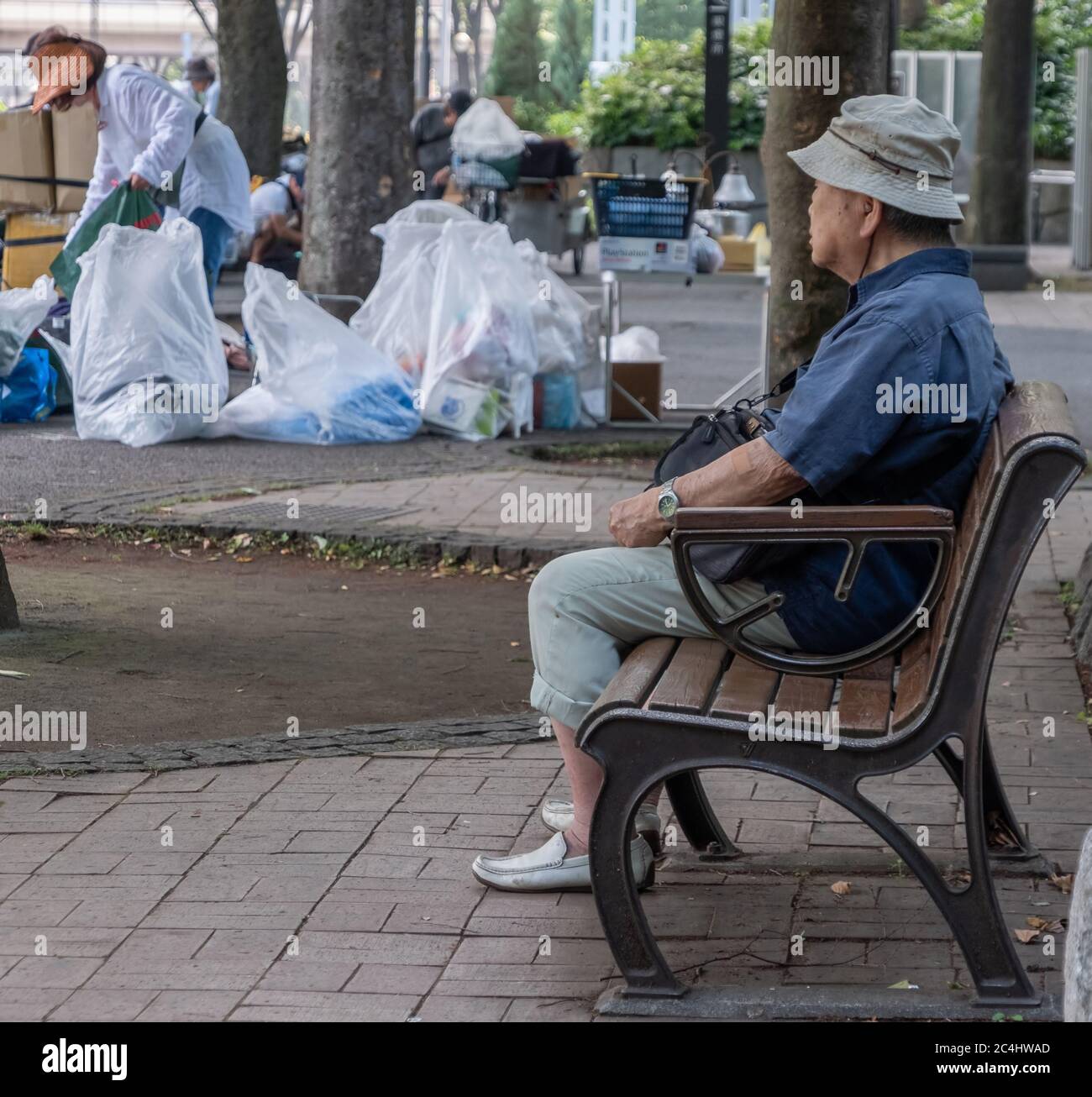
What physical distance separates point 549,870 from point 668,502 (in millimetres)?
816

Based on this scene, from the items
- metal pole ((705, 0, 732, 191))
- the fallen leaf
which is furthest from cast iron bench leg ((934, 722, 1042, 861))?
metal pole ((705, 0, 732, 191))

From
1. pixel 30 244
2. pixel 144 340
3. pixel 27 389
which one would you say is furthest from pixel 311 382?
pixel 30 244

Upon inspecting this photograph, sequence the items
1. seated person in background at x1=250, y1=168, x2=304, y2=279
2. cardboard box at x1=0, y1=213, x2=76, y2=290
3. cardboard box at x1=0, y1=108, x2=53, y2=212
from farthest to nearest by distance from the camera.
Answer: seated person in background at x1=250, y1=168, x2=304, y2=279
cardboard box at x1=0, y1=213, x2=76, y2=290
cardboard box at x1=0, y1=108, x2=53, y2=212

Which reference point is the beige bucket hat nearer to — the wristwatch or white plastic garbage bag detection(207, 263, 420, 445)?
the wristwatch

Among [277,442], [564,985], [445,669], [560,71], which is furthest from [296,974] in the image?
[560,71]

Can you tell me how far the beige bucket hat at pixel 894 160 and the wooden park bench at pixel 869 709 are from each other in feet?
1.46

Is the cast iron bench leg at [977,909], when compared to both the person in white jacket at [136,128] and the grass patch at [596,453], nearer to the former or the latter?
the grass patch at [596,453]

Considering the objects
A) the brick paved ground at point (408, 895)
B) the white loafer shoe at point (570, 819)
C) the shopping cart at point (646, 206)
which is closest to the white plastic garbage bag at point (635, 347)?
the shopping cart at point (646, 206)

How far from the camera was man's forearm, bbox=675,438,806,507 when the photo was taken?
3355mm

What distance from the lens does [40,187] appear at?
1172 centimetres

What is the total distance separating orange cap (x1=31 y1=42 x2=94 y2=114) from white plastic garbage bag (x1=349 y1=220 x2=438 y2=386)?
2.05 metres

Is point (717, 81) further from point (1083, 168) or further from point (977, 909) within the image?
point (977, 909)

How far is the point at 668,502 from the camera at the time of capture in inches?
137

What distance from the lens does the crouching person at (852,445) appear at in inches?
130
